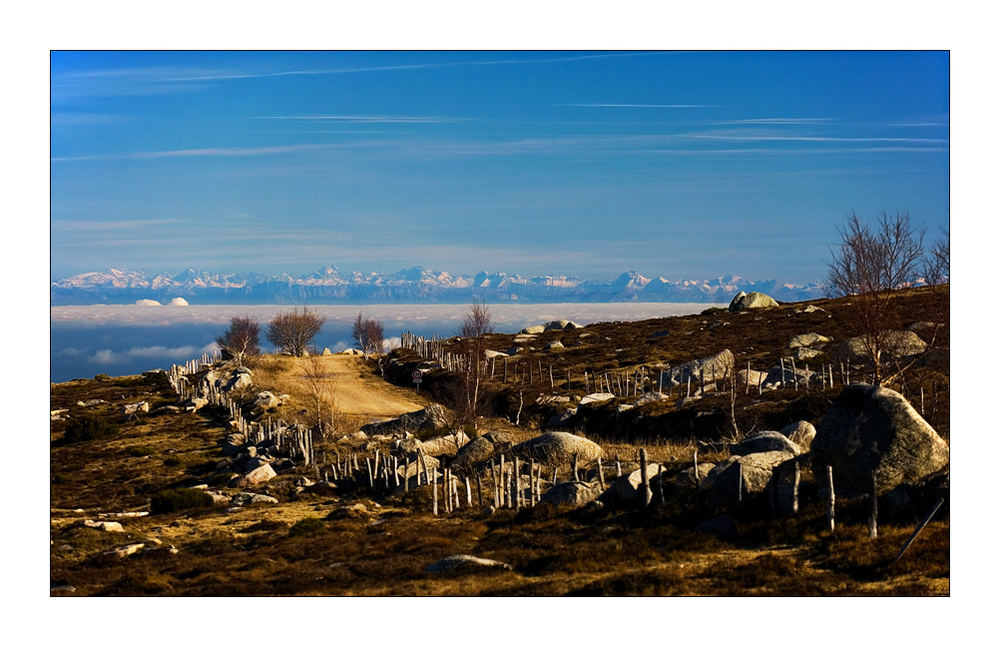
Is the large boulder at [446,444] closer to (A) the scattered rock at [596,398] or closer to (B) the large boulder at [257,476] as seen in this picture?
(B) the large boulder at [257,476]

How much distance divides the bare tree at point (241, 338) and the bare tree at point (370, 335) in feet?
42.6

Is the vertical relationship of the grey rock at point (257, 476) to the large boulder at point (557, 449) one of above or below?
below

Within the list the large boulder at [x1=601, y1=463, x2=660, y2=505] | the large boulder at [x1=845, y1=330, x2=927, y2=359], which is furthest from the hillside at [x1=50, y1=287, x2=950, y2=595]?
the large boulder at [x1=845, y1=330, x2=927, y2=359]

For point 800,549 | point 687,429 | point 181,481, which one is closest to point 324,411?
point 181,481

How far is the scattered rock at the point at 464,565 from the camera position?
73.1 ft

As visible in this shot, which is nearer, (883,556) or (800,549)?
(883,556)

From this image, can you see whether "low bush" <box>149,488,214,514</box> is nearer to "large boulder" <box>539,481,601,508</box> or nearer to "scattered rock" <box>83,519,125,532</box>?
"scattered rock" <box>83,519,125,532</box>

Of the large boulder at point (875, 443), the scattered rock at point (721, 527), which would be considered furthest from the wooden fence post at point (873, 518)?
the scattered rock at point (721, 527)

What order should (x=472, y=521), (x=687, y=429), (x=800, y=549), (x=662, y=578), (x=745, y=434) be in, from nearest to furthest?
(x=662, y=578)
(x=800, y=549)
(x=472, y=521)
(x=745, y=434)
(x=687, y=429)

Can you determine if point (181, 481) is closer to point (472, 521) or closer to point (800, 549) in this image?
point (472, 521)

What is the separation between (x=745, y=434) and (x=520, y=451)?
12794mm

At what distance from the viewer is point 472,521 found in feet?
98.6

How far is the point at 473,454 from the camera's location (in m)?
40.0

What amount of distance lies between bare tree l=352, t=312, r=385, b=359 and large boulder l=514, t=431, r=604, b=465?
65872 millimetres
